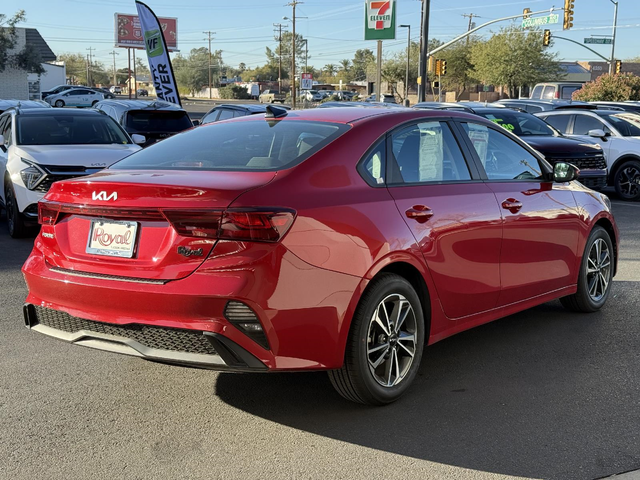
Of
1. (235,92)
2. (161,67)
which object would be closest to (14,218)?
(161,67)

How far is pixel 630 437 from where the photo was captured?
160 inches

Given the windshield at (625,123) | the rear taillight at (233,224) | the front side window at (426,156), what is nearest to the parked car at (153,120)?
the windshield at (625,123)

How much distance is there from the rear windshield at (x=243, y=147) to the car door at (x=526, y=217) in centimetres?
125

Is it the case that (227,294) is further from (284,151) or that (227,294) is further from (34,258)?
(34,258)

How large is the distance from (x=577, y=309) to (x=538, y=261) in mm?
1153

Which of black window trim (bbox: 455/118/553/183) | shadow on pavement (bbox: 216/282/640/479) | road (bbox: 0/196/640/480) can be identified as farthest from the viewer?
black window trim (bbox: 455/118/553/183)

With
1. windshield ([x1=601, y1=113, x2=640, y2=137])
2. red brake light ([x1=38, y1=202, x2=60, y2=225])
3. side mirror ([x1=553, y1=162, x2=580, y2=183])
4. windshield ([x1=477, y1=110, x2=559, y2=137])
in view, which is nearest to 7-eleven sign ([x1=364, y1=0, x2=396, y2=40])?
windshield ([x1=601, y1=113, x2=640, y2=137])

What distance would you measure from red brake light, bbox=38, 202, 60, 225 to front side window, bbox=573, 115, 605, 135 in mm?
14030

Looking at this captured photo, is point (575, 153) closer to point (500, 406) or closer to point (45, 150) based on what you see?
point (45, 150)

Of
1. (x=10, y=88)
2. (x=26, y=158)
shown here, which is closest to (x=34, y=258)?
(x=26, y=158)

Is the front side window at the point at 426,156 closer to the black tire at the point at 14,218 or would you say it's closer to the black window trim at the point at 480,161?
the black window trim at the point at 480,161

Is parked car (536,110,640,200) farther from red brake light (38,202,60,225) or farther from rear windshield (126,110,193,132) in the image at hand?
red brake light (38,202,60,225)

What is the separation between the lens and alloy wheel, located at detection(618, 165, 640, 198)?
15336mm

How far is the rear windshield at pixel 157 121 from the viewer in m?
15.4
